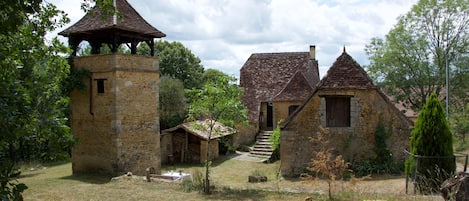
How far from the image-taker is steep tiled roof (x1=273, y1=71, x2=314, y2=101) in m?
26.0

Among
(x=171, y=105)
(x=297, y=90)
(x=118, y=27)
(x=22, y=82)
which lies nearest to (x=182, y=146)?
(x=171, y=105)

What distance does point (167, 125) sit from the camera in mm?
29141

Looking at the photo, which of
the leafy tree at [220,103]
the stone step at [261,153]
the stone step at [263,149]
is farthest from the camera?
the stone step at [263,149]

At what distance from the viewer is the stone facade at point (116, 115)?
16906mm

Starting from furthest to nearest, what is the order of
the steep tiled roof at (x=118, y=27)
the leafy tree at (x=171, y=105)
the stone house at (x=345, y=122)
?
the leafy tree at (x=171, y=105), the steep tiled roof at (x=118, y=27), the stone house at (x=345, y=122)

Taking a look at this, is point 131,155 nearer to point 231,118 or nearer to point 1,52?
point 231,118

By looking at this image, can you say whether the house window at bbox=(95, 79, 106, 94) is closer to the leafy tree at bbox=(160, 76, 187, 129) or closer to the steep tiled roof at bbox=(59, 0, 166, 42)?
the steep tiled roof at bbox=(59, 0, 166, 42)

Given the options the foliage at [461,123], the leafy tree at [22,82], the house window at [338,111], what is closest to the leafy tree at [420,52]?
the foliage at [461,123]

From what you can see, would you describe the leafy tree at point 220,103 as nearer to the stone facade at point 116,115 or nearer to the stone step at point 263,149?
the stone facade at point 116,115

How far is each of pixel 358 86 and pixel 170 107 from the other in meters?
16.4

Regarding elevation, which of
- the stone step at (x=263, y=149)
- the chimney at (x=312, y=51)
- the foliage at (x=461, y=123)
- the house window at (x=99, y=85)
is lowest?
the stone step at (x=263, y=149)

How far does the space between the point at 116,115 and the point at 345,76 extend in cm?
961

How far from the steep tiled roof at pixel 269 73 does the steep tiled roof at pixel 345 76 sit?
11.2m

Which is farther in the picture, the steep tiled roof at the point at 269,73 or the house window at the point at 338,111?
the steep tiled roof at the point at 269,73
